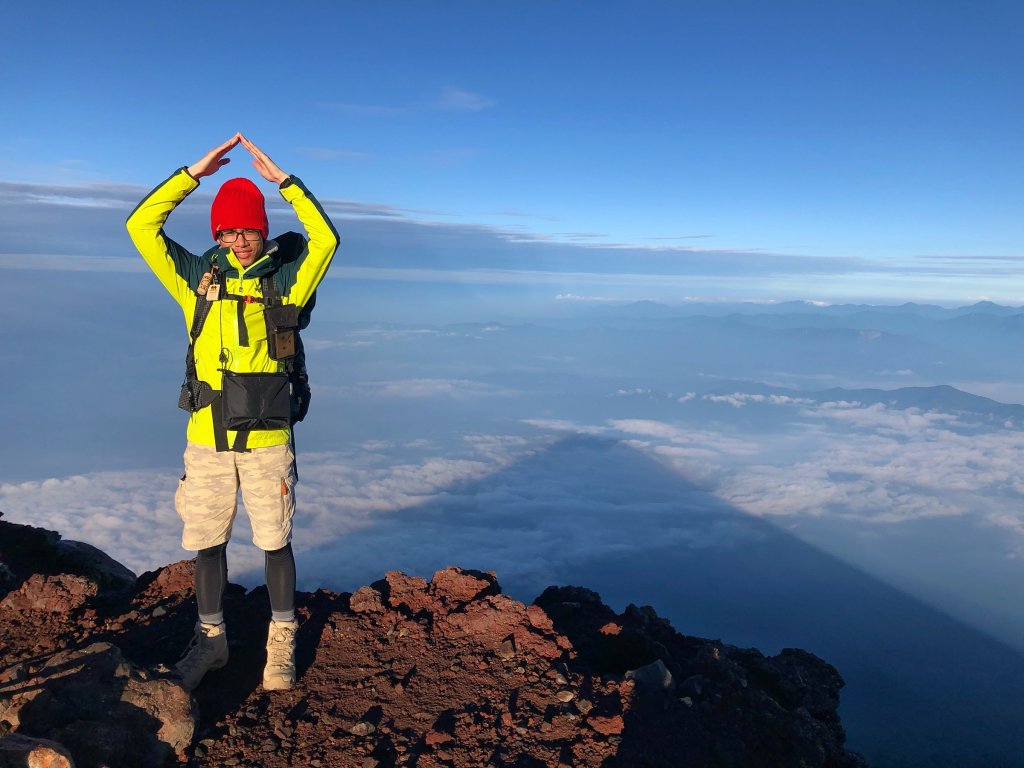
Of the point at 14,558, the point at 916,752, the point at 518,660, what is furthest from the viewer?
the point at 916,752

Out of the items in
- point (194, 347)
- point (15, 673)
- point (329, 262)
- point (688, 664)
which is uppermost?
point (329, 262)

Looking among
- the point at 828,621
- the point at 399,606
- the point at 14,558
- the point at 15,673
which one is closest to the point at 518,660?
the point at 399,606

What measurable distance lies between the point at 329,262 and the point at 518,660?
3.65 metres

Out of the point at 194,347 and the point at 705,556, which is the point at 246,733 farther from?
the point at 705,556

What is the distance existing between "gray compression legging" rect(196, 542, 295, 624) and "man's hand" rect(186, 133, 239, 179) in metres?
2.74

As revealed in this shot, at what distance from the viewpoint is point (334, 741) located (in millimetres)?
4508

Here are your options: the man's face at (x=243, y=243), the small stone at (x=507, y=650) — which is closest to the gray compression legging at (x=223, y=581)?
the small stone at (x=507, y=650)

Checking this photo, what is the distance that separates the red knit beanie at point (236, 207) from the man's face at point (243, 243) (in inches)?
1.8

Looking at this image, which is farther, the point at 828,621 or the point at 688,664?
the point at 828,621

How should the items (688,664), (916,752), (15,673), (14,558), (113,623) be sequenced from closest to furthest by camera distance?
(15,673) → (113,623) → (688,664) → (14,558) → (916,752)

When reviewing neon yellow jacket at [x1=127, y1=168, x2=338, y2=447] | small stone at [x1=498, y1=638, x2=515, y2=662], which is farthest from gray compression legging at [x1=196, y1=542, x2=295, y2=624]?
small stone at [x1=498, y1=638, x2=515, y2=662]

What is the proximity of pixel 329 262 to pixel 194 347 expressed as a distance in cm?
114

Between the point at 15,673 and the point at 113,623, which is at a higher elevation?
the point at 15,673

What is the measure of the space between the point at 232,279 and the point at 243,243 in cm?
27
